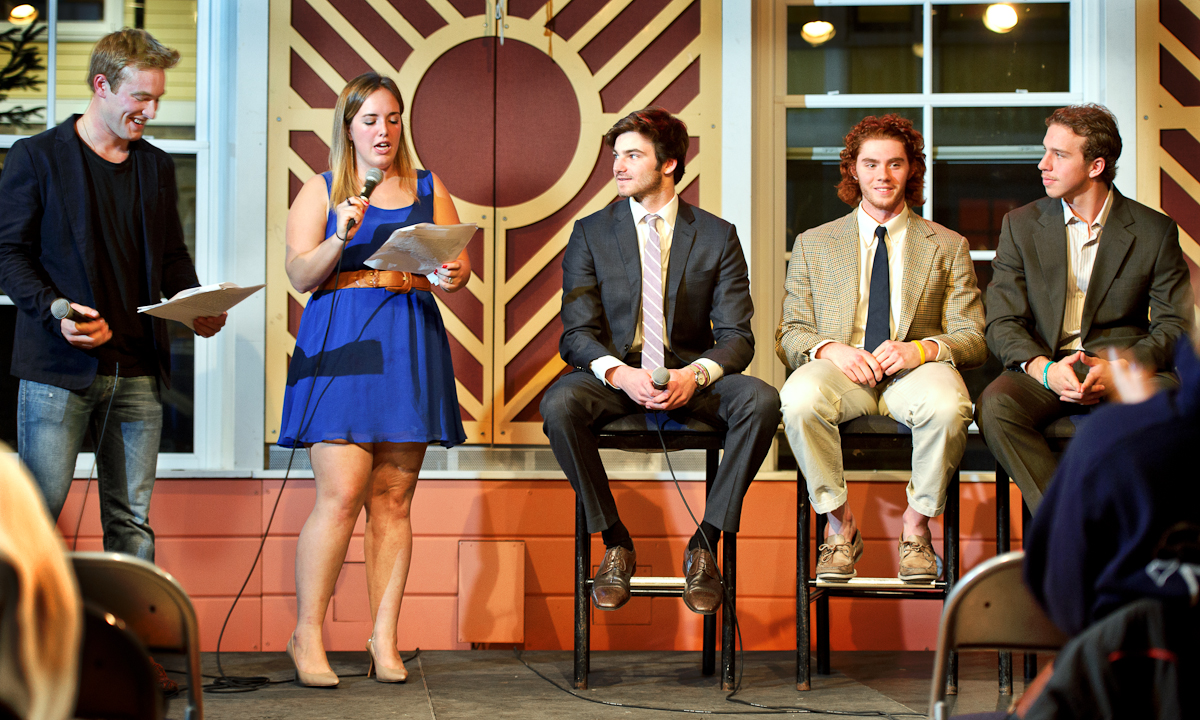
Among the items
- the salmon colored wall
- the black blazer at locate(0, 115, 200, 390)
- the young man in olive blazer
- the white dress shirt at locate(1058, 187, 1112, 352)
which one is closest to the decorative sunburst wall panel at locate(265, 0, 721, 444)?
the salmon colored wall

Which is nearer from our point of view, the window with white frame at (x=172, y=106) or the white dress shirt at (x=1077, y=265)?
the white dress shirt at (x=1077, y=265)

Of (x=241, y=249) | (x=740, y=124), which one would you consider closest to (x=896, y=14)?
(x=740, y=124)

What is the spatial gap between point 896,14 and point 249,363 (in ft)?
9.19

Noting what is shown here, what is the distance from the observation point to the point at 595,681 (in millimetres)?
3068

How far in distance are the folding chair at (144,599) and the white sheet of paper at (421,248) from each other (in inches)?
55.0

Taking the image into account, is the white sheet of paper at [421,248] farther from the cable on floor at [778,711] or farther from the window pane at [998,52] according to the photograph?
the window pane at [998,52]

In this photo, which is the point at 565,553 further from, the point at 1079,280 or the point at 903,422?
the point at 1079,280

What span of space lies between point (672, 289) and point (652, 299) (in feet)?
0.23

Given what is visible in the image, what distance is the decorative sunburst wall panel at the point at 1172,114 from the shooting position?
3805mm

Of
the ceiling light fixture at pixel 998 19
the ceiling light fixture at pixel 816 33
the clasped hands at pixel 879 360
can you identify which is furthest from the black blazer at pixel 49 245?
the ceiling light fixture at pixel 998 19

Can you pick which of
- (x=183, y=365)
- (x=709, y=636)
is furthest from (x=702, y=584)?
(x=183, y=365)

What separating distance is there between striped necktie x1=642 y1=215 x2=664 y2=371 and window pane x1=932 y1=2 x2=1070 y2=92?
149 cm

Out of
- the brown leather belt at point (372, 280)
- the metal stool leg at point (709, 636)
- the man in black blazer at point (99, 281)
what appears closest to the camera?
the man in black blazer at point (99, 281)

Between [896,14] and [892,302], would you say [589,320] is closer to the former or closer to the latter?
[892,302]
